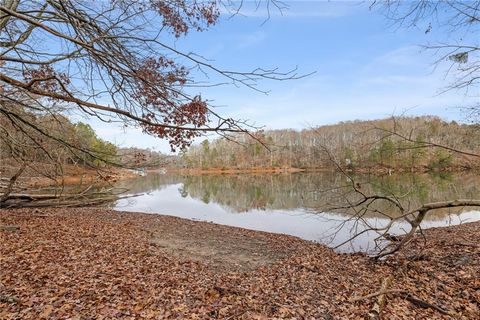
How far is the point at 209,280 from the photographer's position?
6168 millimetres

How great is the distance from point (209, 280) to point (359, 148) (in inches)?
167

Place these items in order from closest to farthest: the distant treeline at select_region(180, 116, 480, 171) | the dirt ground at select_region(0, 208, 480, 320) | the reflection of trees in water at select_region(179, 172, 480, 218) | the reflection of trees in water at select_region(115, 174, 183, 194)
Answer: the dirt ground at select_region(0, 208, 480, 320)
the distant treeline at select_region(180, 116, 480, 171)
the reflection of trees in water at select_region(179, 172, 480, 218)
the reflection of trees in water at select_region(115, 174, 183, 194)

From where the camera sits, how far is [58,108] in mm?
6250

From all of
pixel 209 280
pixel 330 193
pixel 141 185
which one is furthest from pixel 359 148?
pixel 141 185

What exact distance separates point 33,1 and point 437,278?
8366mm

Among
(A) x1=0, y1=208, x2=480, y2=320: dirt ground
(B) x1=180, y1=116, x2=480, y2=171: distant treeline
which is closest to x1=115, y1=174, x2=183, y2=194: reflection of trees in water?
(B) x1=180, y1=116, x2=480, y2=171: distant treeline

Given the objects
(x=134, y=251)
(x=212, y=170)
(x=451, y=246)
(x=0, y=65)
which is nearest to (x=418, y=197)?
(x=451, y=246)

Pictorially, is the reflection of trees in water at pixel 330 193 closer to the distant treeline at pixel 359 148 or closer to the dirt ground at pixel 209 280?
the distant treeline at pixel 359 148

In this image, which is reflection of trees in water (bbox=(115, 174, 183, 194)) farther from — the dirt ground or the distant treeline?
the dirt ground

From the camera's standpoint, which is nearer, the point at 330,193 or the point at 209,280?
the point at 209,280

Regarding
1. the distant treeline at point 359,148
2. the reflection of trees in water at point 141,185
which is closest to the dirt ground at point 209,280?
the distant treeline at point 359,148

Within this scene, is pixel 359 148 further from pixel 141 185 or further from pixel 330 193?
pixel 141 185

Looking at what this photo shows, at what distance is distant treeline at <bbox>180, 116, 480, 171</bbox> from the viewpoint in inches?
235

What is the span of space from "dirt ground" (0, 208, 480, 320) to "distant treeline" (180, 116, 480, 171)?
2.24 meters
